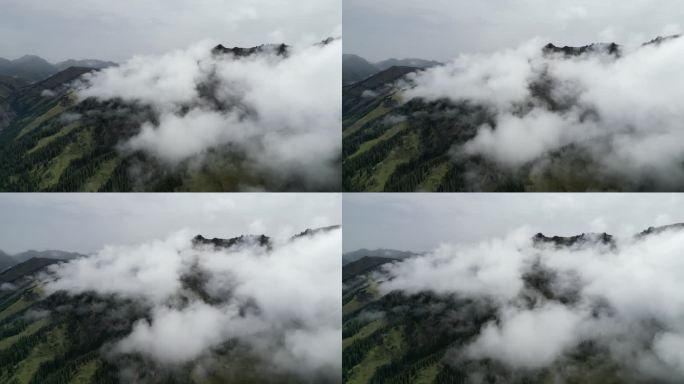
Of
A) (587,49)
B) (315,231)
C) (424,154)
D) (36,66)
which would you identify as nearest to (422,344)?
(315,231)

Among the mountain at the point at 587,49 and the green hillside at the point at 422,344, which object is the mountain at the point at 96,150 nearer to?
the green hillside at the point at 422,344

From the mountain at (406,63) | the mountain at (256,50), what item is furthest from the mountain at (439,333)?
the mountain at (256,50)

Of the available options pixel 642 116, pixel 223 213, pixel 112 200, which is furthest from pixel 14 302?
pixel 642 116

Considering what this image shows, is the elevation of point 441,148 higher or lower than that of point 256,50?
lower

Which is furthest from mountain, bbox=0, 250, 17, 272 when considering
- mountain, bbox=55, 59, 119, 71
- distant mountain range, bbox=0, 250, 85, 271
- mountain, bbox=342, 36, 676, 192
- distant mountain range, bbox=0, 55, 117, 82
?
mountain, bbox=342, 36, 676, 192

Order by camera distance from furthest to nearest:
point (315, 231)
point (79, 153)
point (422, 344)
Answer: point (79, 153), point (422, 344), point (315, 231)

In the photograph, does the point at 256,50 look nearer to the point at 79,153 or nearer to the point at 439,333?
the point at 79,153

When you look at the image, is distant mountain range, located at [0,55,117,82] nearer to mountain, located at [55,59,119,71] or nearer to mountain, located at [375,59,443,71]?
mountain, located at [55,59,119,71]
